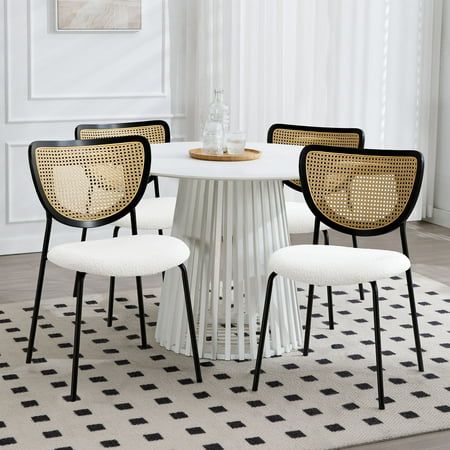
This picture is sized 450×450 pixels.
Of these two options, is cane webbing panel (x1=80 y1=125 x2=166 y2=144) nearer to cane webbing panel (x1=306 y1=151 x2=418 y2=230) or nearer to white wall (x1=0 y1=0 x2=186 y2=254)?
white wall (x1=0 y1=0 x2=186 y2=254)

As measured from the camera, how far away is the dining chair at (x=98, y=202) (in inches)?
133

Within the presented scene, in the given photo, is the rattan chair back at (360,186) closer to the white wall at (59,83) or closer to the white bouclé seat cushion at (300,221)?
the white bouclé seat cushion at (300,221)

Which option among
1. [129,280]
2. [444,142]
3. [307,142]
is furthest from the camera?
[444,142]

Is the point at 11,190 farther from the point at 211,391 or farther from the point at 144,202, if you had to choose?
the point at 211,391

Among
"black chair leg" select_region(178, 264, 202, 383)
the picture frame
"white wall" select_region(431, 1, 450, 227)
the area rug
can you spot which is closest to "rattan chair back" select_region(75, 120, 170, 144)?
the area rug

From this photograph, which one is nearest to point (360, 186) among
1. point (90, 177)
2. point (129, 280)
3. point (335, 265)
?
point (335, 265)

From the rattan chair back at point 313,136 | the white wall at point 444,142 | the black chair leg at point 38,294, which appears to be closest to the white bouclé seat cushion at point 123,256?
the black chair leg at point 38,294

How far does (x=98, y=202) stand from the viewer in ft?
12.4

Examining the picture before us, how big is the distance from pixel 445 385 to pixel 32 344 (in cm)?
153

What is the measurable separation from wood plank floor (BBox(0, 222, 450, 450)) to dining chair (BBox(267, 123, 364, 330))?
2.80 feet

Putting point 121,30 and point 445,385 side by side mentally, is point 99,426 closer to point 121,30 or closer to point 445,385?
point 445,385

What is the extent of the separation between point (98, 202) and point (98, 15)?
6.04ft

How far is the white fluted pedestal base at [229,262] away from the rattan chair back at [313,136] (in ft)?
2.09

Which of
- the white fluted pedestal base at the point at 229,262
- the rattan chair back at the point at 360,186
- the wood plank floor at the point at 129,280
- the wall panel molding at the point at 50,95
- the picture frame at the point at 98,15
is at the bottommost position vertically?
the wood plank floor at the point at 129,280
